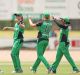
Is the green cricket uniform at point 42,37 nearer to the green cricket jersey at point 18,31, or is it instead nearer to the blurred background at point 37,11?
the green cricket jersey at point 18,31

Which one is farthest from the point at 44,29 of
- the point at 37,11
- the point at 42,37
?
the point at 37,11

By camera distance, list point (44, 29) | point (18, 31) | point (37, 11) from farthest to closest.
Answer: point (37, 11), point (18, 31), point (44, 29)

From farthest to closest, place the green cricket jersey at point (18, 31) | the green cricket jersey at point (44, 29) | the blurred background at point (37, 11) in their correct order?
the blurred background at point (37, 11) → the green cricket jersey at point (18, 31) → the green cricket jersey at point (44, 29)

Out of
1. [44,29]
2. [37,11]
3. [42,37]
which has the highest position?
[44,29]

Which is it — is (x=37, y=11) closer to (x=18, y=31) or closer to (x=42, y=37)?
(x=18, y=31)

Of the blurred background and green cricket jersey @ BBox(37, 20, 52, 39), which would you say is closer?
green cricket jersey @ BBox(37, 20, 52, 39)

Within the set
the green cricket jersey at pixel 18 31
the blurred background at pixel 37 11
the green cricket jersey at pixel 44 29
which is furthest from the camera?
the blurred background at pixel 37 11

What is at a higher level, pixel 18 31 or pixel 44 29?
pixel 44 29

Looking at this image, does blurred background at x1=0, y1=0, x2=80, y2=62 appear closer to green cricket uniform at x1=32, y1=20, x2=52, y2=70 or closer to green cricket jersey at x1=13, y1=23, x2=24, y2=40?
green cricket jersey at x1=13, y1=23, x2=24, y2=40

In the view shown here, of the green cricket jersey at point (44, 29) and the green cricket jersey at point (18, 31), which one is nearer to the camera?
the green cricket jersey at point (44, 29)

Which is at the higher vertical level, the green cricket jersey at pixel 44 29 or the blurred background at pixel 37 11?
the green cricket jersey at pixel 44 29

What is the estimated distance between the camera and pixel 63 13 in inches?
1443

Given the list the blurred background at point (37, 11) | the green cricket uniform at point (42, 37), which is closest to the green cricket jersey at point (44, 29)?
the green cricket uniform at point (42, 37)

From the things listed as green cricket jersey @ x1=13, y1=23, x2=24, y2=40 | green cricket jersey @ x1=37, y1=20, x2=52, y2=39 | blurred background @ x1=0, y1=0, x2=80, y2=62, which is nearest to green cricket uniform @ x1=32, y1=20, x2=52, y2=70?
green cricket jersey @ x1=37, y1=20, x2=52, y2=39
